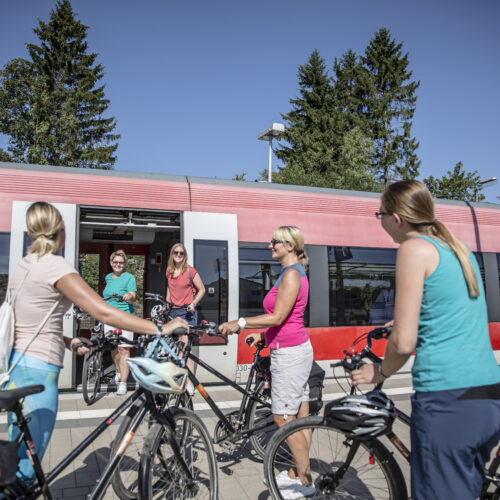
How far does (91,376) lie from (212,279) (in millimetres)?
2067

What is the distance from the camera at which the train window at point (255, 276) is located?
7.28m

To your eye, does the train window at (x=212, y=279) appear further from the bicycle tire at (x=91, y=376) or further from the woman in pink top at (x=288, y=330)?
the woman in pink top at (x=288, y=330)

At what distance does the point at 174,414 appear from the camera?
111 inches

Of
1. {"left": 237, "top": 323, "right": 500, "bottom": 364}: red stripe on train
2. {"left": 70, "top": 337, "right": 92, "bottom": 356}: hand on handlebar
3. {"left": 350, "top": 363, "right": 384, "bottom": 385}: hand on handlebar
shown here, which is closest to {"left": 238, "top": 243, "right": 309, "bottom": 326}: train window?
{"left": 237, "top": 323, "right": 500, "bottom": 364}: red stripe on train

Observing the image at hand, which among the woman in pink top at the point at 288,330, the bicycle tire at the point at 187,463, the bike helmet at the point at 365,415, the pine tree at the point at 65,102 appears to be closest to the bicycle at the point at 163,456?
the bicycle tire at the point at 187,463

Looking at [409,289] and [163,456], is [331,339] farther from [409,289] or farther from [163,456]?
[409,289]

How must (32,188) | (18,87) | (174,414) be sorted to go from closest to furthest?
(174,414) → (32,188) → (18,87)

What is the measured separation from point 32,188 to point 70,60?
90.7 ft

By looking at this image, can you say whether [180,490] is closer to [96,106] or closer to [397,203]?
[397,203]

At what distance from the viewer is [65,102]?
2792cm

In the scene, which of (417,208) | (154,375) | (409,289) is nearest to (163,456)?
(154,375)

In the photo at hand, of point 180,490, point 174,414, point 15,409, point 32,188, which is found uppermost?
point 32,188

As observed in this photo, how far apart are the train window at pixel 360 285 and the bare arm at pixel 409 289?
564cm

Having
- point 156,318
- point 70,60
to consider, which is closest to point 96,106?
point 70,60
